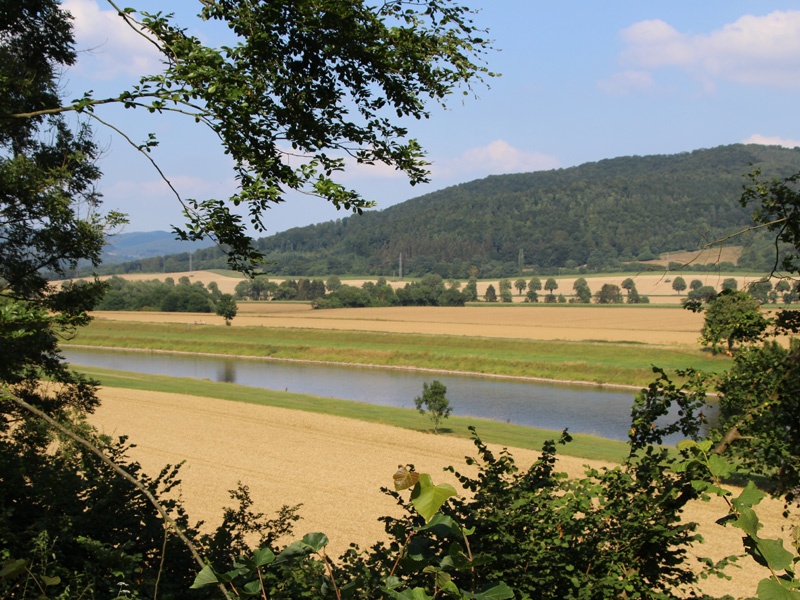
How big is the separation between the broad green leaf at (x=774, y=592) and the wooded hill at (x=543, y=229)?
12357cm

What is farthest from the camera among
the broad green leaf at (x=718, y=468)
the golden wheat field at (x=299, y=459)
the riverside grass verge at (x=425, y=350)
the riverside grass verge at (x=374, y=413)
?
the riverside grass verge at (x=425, y=350)

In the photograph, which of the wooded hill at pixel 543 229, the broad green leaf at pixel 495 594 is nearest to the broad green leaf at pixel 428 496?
the broad green leaf at pixel 495 594

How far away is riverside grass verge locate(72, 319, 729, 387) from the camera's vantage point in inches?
1709

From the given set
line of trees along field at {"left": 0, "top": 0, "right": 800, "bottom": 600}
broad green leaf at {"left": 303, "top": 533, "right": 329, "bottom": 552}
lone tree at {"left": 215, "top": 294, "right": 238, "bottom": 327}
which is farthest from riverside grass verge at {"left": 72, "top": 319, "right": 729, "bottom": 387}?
broad green leaf at {"left": 303, "top": 533, "right": 329, "bottom": 552}

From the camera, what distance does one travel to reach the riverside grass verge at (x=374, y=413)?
72.1ft

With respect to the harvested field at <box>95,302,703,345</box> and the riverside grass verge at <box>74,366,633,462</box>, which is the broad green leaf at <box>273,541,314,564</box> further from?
the harvested field at <box>95,302,703,345</box>

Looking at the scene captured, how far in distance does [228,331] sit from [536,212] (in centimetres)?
12082

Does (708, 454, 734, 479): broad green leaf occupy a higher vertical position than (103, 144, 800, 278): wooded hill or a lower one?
lower

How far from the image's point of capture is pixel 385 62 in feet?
15.0

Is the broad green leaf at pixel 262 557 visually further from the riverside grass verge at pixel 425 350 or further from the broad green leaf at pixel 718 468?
the riverside grass verge at pixel 425 350

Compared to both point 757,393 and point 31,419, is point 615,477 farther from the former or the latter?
point 31,419

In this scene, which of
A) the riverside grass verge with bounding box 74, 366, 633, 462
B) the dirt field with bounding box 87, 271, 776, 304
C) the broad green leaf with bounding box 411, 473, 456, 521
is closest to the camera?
the broad green leaf with bounding box 411, 473, 456, 521

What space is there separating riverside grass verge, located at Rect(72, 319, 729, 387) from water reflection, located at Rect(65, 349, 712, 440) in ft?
8.40

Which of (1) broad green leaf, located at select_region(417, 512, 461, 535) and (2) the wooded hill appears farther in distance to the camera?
(2) the wooded hill
